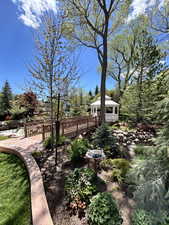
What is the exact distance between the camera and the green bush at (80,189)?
2.34 metres

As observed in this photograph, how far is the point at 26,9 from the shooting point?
571cm

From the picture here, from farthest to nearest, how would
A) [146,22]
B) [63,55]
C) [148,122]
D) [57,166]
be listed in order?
[146,22], [148,122], [63,55], [57,166]

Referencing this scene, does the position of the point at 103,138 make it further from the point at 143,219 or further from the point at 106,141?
the point at 143,219

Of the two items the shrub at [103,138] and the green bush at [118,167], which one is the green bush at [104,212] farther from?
the shrub at [103,138]

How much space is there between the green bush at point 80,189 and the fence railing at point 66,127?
11.7ft

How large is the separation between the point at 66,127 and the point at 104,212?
4989mm

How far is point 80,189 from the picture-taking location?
8.29ft

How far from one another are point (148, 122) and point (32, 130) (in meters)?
9.40

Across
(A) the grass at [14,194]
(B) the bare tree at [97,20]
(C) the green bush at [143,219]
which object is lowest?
(A) the grass at [14,194]

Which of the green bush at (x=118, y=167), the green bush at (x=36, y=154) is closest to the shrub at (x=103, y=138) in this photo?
the green bush at (x=118, y=167)

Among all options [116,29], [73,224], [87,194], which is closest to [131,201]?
[87,194]

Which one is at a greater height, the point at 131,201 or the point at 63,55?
the point at 63,55

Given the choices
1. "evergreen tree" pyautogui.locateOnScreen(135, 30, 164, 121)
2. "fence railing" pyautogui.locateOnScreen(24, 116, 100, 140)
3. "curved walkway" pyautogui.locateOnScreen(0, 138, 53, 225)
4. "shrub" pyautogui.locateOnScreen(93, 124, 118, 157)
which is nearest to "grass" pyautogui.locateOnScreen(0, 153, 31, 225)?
"curved walkway" pyautogui.locateOnScreen(0, 138, 53, 225)

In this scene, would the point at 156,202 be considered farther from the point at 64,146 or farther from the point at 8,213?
the point at 64,146
